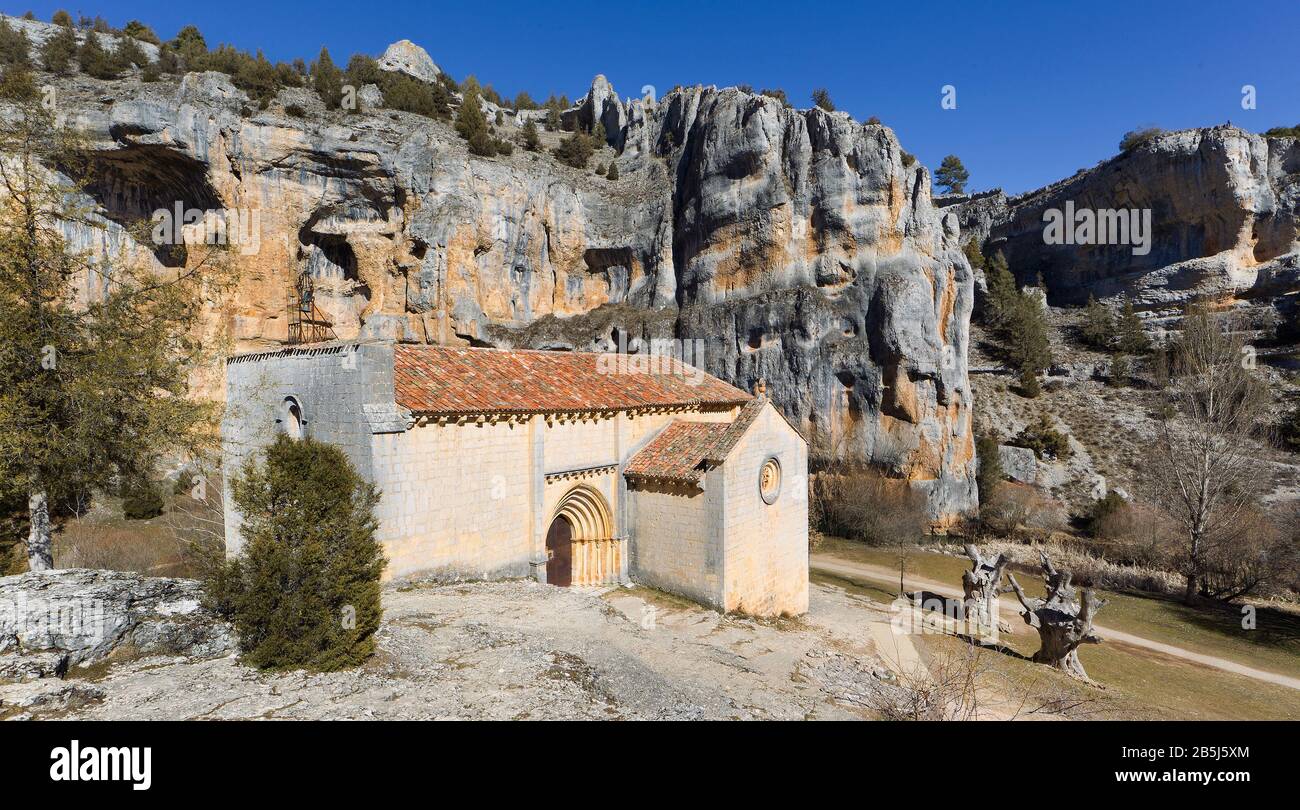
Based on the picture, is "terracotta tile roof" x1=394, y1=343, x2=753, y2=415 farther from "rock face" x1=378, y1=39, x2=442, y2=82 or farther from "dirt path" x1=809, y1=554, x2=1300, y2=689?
"rock face" x1=378, y1=39, x2=442, y2=82

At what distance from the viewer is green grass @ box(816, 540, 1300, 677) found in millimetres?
16953

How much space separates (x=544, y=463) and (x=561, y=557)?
3.41 m

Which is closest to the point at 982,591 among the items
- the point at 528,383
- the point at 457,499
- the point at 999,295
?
the point at 528,383

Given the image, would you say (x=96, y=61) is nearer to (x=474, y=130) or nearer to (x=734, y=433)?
(x=474, y=130)

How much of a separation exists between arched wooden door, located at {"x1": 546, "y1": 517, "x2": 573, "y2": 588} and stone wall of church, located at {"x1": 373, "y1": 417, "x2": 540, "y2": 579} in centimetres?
209

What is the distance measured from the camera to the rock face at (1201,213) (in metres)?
43.9

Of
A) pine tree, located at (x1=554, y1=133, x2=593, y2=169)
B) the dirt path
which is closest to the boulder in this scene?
the dirt path

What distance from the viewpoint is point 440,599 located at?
11.3 meters

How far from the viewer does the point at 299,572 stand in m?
6.96

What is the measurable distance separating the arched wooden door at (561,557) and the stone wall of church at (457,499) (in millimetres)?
2087

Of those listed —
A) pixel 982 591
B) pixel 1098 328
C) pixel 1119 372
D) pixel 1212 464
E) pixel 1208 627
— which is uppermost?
pixel 1098 328

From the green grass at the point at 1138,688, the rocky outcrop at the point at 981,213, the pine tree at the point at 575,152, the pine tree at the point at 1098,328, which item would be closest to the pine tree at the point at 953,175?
the rocky outcrop at the point at 981,213
